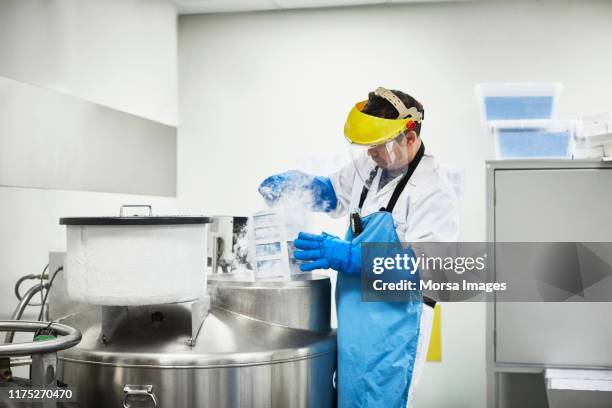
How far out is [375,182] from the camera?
7.68ft

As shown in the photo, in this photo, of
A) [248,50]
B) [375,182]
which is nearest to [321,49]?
[248,50]

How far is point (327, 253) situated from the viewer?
7.02 feet

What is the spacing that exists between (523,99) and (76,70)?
2.05 m

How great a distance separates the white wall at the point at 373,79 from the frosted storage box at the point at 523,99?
347 millimetres

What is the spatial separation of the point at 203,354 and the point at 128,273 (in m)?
0.33

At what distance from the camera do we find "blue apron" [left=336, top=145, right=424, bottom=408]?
2.09 meters

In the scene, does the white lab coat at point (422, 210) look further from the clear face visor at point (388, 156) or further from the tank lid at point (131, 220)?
the tank lid at point (131, 220)

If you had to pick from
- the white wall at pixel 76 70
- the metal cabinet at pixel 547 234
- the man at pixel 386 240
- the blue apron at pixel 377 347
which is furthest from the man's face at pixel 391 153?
the white wall at pixel 76 70

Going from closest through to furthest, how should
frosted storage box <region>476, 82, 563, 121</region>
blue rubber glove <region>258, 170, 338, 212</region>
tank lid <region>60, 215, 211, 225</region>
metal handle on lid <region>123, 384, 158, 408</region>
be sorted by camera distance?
tank lid <region>60, 215, 211, 225</region> < metal handle on lid <region>123, 384, 158, 408</region> < blue rubber glove <region>258, 170, 338, 212</region> < frosted storage box <region>476, 82, 563, 121</region>

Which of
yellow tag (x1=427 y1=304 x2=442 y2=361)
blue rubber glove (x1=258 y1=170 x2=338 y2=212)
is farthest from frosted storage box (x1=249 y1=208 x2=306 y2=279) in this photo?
yellow tag (x1=427 y1=304 x2=442 y2=361)

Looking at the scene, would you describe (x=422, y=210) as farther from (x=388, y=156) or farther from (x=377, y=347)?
(x=377, y=347)

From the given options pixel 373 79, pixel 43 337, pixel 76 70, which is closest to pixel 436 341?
pixel 373 79

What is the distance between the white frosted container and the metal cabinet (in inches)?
58.6

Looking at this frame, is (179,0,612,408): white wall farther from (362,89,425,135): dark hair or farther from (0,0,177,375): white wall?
(362,89,425,135): dark hair
